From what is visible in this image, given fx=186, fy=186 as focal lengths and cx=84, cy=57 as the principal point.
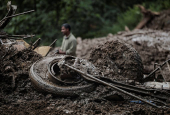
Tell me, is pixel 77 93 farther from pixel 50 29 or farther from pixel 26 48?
pixel 50 29

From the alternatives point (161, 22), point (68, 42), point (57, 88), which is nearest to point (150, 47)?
point (68, 42)

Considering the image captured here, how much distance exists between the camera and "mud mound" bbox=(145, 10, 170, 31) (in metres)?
10.9

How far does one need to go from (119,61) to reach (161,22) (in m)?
8.02

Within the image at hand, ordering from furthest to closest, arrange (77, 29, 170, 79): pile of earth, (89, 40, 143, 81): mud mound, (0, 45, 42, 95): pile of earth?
(77, 29, 170, 79): pile of earth, (89, 40, 143, 81): mud mound, (0, 45, 42, 95): pile of earth

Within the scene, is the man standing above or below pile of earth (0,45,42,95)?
above

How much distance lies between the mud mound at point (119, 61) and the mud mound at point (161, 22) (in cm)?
725

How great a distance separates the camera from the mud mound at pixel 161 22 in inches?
427

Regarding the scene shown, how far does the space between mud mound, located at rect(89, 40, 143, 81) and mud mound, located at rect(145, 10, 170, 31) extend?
7248 millimetres

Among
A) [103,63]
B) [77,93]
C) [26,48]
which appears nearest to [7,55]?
[26,48]

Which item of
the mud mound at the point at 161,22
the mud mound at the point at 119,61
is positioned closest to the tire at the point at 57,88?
the mud mound at the point at 119,61

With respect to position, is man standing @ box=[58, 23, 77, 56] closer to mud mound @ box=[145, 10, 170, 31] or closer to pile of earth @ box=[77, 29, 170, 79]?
pile of earth @ box=[77, 29, 170, 79]

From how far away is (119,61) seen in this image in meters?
4.43

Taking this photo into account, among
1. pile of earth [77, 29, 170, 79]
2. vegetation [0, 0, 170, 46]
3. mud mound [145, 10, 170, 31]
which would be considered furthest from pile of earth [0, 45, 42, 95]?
mud mound [145, 10, 170, 31]

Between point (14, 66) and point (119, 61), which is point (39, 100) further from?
point (119, 61)
